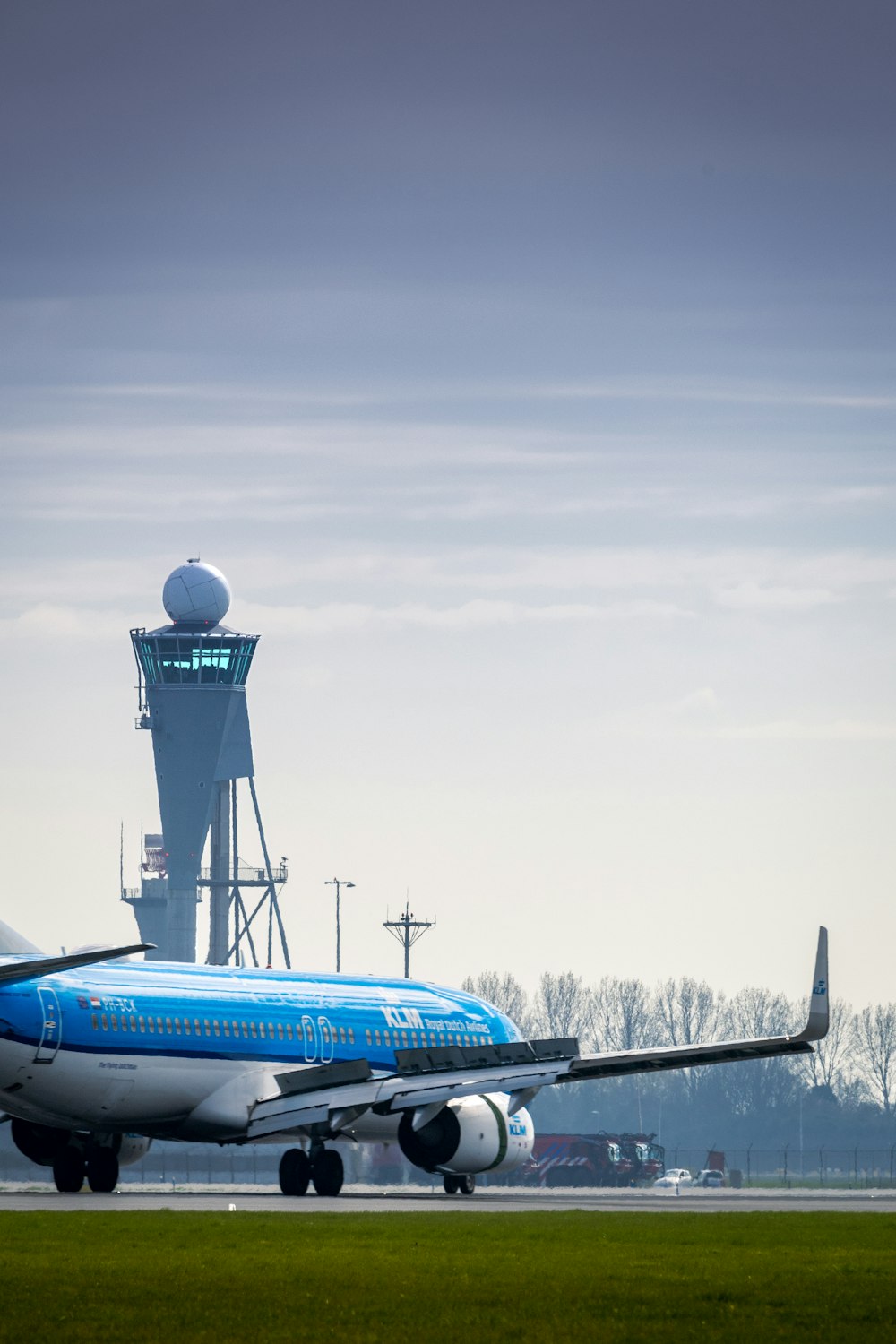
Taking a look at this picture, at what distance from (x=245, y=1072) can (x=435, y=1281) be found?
2346 centimetres

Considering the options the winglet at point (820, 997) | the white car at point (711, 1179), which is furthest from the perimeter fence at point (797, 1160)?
the winglet at point (820, 997)

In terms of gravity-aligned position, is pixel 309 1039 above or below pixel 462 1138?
above

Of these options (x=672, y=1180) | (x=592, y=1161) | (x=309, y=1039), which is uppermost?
(x=309, y=1039)

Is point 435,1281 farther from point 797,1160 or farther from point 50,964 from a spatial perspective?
point 797,1160

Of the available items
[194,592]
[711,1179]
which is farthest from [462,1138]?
[194,592]

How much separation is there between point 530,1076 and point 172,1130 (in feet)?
25.4

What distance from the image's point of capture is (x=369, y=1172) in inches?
2980

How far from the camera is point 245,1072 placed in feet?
149

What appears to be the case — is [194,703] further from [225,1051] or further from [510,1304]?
[510,1304]

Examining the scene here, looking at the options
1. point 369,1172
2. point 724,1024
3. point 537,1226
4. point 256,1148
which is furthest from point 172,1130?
point 724,1024

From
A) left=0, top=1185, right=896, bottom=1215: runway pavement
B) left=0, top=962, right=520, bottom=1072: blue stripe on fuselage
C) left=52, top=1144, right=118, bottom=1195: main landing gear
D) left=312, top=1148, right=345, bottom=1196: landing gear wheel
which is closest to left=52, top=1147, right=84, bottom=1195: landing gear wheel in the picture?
left=52, top=1144, right=118, bottom=1195: main landing gear

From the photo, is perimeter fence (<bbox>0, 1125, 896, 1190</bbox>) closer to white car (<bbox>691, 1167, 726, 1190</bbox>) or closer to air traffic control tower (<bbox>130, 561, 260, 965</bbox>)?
white car (<bbox>691, 1167, 726, 1190</bbox>)

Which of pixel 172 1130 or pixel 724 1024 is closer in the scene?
pixel 172 1130

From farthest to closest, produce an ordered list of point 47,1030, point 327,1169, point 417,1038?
point 417,1038
point 327,1169
point 47,1030
